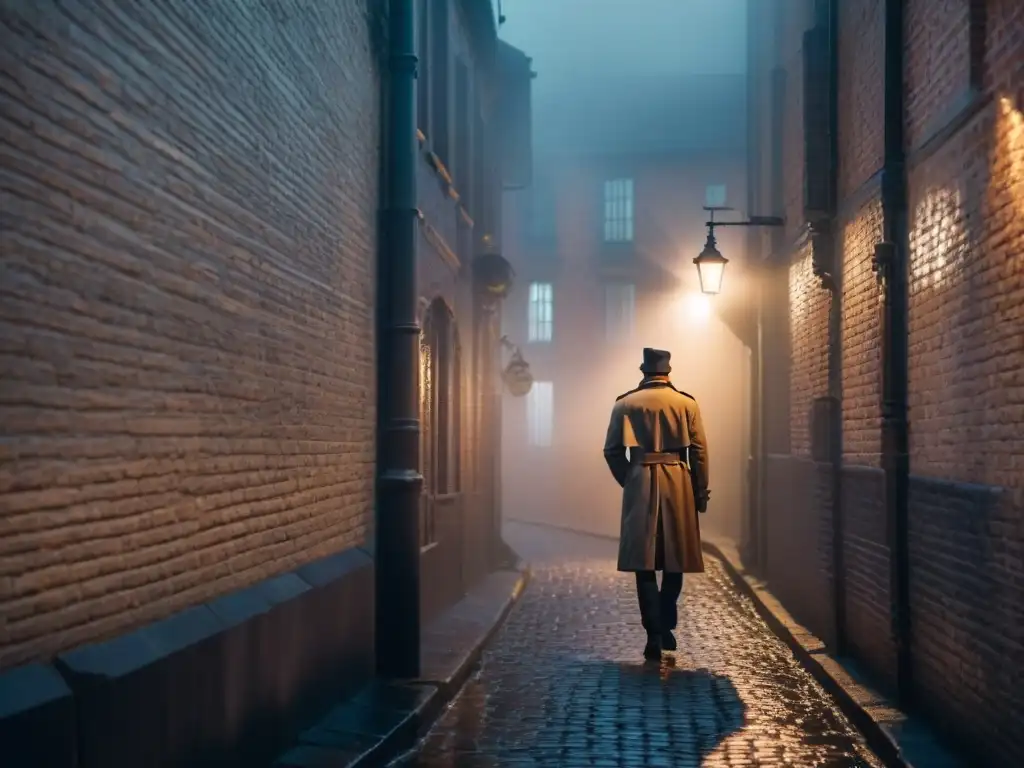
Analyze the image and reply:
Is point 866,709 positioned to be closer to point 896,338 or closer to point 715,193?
point 896,338

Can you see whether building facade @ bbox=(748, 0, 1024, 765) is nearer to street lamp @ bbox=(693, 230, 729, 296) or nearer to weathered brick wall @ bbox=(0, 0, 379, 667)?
street lamp @ bbox=(693, 230, 729, 296)

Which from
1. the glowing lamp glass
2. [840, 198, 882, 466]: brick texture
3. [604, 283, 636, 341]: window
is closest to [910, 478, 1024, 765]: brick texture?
[840, 198, 882, 466]: brick texture

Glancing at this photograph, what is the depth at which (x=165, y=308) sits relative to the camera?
193 inches

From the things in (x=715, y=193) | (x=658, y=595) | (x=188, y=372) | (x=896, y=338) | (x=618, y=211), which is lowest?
(x=658, y=595)

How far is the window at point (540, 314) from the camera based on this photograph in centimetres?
3303

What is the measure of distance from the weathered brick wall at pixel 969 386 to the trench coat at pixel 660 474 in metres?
2.35

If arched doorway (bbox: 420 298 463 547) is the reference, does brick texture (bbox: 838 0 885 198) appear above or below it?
above

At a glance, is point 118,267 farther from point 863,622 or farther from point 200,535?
point 863,622

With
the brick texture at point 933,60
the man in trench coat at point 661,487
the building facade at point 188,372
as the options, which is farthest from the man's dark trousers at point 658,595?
the brick texture at point 933,60

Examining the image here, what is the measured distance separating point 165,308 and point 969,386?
3.66 m

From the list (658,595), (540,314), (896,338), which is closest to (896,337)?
(896,338)

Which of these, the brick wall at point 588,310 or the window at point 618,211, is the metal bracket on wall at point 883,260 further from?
the window at point 618,211

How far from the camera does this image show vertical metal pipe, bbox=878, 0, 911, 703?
7293 mm

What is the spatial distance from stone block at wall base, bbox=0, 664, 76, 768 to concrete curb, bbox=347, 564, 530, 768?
2.09 m
